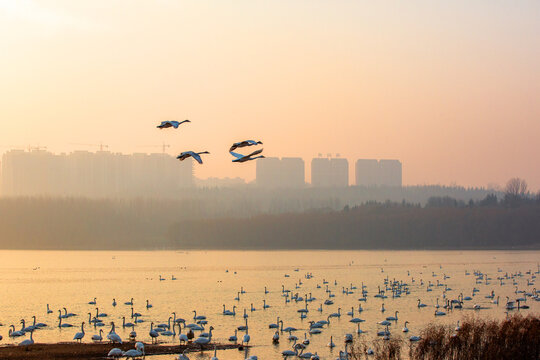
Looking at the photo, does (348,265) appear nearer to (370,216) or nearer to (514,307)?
(514,307)

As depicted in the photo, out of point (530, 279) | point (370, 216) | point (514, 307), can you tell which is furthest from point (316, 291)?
point (370, 216)

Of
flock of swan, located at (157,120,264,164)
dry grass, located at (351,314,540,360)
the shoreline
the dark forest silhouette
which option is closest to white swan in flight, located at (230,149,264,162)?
flock of swan, located at (157,120,264,164)

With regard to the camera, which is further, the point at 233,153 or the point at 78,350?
the point at 78,350

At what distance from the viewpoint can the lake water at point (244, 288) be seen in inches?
1684

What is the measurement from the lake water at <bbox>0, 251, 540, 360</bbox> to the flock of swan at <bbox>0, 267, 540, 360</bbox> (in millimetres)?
221

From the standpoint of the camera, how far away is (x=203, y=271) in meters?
85.0

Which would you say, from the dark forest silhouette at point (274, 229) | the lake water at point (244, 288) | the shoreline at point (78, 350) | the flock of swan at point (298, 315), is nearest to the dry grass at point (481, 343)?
the flock of swan at point (298, 315)

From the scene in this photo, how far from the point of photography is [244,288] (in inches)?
2616

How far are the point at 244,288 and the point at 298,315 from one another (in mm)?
18350

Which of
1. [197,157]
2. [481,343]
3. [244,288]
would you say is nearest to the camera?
[197,157]

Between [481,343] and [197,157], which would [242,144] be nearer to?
[197,157]

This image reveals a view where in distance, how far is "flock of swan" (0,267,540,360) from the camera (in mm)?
37500

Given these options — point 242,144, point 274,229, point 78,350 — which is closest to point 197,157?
point 242,144

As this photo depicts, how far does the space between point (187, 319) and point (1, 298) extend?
2091cm
